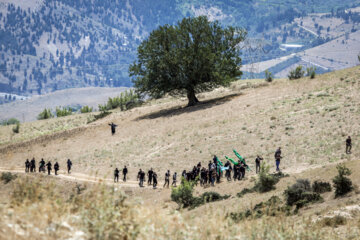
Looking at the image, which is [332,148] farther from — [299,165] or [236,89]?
[236,89]

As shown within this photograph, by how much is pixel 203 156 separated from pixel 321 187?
64.0ft

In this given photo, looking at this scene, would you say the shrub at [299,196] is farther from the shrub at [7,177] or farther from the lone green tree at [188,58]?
the lone green tree at [188,58]

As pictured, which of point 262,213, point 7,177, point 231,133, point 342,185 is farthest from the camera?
point 231,133

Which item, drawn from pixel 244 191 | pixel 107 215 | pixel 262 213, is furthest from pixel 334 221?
pixel 244 191

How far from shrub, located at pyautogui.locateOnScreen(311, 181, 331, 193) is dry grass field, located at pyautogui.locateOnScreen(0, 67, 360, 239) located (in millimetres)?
661

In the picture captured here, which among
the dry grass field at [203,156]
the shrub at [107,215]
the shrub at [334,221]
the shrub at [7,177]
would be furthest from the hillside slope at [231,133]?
the shrub at [107,215]

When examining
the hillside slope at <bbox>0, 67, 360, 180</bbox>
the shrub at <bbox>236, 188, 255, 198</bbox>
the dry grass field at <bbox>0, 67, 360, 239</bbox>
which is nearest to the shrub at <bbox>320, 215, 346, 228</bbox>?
the dry grass field at <bbox>0, 67, 360, 239</bbox>

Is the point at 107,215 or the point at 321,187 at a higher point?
the point at 107,215

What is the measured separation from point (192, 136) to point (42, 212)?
41.2 metres

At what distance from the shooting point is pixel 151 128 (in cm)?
5656

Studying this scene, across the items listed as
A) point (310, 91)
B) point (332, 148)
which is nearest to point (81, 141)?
point (310, 91)

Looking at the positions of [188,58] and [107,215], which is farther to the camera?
[188,58]

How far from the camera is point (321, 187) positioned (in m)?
22.5

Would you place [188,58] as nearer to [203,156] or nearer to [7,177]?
[203,156]
